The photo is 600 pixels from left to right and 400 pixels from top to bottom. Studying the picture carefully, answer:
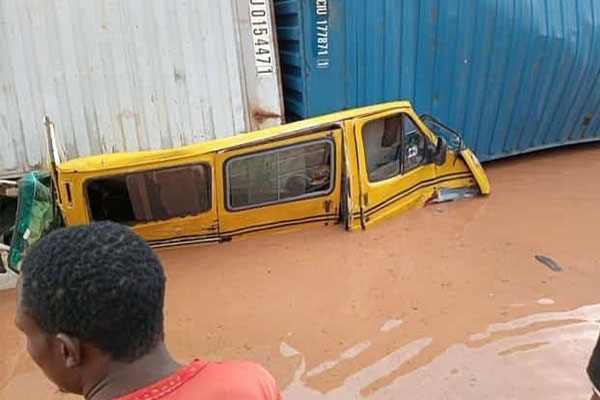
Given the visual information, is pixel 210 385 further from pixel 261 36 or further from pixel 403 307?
pixel 261 36

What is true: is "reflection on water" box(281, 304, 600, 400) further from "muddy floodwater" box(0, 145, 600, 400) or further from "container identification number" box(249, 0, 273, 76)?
"container identification number" box(249, 0, 273, 76)

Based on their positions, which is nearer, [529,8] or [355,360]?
[355,360]

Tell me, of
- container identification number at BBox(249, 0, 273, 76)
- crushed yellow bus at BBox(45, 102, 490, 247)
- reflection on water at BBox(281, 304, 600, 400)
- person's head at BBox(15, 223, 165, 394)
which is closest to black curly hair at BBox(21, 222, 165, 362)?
person's head at BBox(15, 223, 165, 394)

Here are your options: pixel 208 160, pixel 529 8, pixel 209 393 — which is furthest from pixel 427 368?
pixel 529 8

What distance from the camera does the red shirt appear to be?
116 cm

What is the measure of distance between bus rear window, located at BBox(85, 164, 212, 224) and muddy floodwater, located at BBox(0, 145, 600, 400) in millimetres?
436

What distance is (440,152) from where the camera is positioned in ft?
22.0

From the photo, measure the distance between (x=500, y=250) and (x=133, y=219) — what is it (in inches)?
120

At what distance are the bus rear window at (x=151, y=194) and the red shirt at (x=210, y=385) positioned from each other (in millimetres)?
4405

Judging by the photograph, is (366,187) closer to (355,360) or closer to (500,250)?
(500,250)

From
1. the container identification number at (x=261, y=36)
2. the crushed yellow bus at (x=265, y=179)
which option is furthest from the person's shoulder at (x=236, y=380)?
the container identification number at (x=261, y=36)

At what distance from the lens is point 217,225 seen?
5.91 metres

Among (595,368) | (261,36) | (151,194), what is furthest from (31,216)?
(595,368)

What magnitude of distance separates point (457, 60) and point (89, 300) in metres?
7.26
